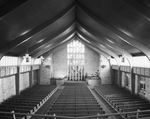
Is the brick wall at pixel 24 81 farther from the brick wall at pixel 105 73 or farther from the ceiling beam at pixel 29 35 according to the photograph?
the brick wall at pixel 105 73

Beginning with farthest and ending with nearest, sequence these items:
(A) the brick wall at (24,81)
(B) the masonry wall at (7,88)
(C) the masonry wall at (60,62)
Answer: (C) the masonry wall at (60,62) < (A) the brick wall at (24,81) < (B) the masonry wall at (7,88)

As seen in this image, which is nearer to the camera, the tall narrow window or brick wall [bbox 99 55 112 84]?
brick wall [bbox 99 55 112 84]

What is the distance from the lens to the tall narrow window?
28.9 meters

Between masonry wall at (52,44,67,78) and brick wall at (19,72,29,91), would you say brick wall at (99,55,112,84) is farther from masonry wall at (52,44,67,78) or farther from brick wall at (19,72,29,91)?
brick wall at (19,72,29,91)

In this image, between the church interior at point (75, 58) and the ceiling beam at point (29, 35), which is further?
the ceiling beam at point (29, 35)

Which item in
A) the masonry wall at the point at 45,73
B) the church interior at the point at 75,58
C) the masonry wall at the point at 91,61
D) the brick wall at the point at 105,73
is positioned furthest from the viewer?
the masonry wall at the point at 91,61

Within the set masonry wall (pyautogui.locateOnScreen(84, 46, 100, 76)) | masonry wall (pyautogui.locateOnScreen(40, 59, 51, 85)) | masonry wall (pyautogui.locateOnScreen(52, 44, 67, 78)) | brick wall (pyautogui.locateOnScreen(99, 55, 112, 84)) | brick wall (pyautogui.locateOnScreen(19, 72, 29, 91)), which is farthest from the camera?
masonry wall (pyautogui.locateOnScreen(52, 44, 67, 78))

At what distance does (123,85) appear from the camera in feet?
71.5

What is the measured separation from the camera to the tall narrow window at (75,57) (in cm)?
2891

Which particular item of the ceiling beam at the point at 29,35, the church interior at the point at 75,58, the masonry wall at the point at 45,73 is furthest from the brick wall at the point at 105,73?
the ceiling beam at the point at 29,35

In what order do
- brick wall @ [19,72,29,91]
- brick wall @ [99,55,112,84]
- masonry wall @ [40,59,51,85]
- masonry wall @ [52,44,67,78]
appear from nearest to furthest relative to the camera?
brick wall @ [19,72,29,91] < brick wall @ [99,55,112,84] < masonry wall @ [40,59,51,85] < masonry wall @ [52,44,67,78]

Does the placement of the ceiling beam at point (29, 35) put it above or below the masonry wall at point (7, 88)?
above

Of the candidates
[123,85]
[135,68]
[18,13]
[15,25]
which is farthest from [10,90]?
[123,85]

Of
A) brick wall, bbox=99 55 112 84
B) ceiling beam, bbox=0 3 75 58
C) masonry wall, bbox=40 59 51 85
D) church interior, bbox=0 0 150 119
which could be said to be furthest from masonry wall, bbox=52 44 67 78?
ceiling beam, bbox=0 3 75 58
